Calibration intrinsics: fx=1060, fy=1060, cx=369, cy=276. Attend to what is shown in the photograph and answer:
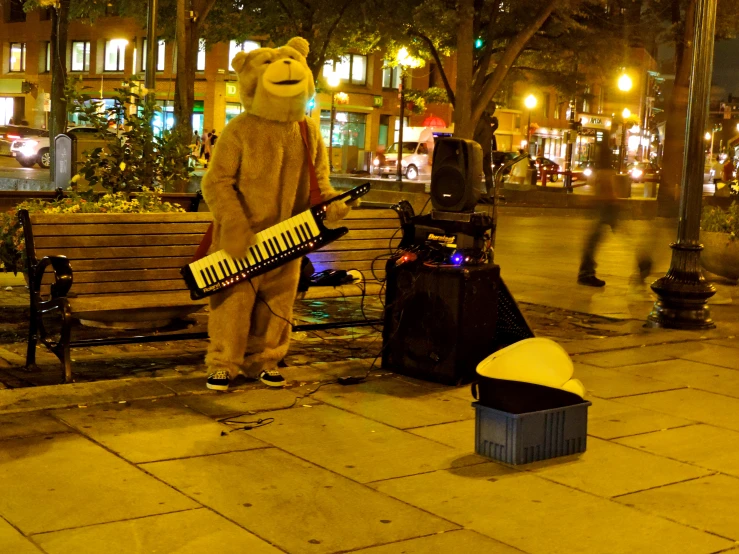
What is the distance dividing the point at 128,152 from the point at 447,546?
6.71m

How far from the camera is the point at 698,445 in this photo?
5852mm

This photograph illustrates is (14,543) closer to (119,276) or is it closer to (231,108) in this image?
(119,276)

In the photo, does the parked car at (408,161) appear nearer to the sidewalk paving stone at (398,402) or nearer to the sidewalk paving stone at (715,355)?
the sidewalk paving stone at (715,355)

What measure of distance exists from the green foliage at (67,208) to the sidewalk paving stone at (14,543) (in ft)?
15.7

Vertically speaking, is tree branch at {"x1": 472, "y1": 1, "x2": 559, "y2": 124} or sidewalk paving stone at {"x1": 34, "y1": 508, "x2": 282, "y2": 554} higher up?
tree branch at {"x1": 472, "y1": 1, "x2": 559, "y2": 124}

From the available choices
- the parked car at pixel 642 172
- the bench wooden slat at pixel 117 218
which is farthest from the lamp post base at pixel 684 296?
the parked car at pixel 642 172

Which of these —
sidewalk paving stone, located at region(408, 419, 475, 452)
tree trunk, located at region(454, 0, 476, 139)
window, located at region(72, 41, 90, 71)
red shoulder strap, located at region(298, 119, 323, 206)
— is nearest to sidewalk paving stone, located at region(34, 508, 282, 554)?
sidewalk paving stone, located at region(408, 419, 475, 452)

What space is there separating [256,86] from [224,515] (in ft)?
9.93

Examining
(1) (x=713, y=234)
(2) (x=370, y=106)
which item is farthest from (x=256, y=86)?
(2) (x=370, y=106)

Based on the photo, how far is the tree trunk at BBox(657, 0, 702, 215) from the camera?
25875 mm

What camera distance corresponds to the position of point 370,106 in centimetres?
6050

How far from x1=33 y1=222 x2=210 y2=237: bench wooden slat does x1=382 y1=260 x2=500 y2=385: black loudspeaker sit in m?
1.60

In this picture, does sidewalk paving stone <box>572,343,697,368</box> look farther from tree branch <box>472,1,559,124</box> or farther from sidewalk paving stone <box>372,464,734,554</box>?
tree branch <box>472,1,559,124</box>

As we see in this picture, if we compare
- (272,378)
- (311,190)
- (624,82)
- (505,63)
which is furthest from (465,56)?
(272,378)
